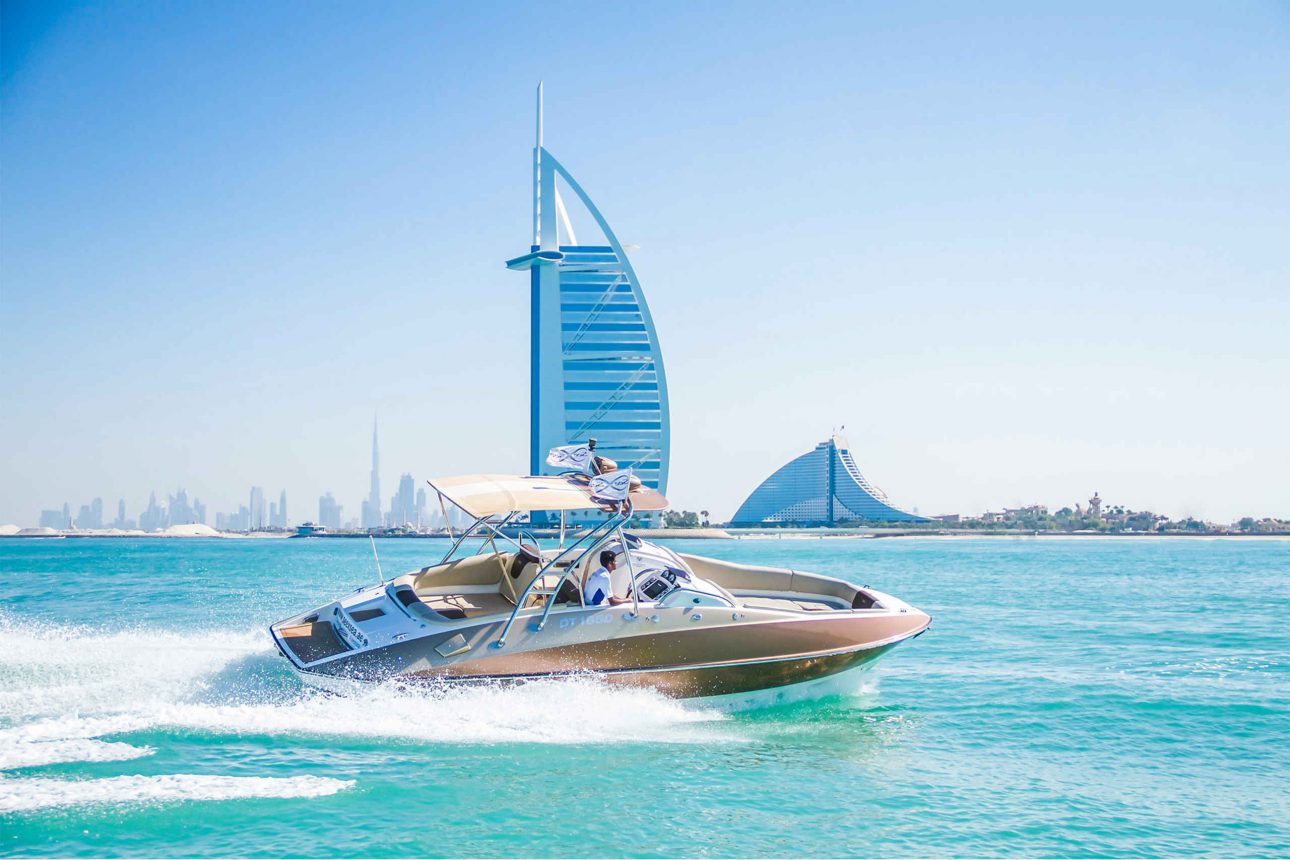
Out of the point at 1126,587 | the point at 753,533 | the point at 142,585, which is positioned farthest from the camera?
the point at 753,533

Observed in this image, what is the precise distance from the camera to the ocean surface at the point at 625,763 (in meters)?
7.36

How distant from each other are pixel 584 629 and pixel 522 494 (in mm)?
1685

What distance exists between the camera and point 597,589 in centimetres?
1066

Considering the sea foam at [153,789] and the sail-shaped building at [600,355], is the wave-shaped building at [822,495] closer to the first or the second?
the sail-shaped building at [600,355]

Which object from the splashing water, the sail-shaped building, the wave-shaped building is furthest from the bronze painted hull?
the wave-shaped building

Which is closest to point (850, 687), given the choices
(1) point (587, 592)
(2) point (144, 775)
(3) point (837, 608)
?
(3) point (837, 608)

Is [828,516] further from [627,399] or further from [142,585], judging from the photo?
[142,585]

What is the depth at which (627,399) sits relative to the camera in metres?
97.5

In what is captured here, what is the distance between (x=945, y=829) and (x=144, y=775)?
6548 millimetres

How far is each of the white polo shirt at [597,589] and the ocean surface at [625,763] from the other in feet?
2.71

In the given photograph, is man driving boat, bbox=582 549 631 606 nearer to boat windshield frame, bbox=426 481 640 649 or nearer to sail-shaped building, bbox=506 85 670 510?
boat windshield frame, bbox=426 481 640 649

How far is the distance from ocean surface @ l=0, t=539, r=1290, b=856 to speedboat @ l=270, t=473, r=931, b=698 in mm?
297

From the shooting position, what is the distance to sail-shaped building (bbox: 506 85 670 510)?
317 feet

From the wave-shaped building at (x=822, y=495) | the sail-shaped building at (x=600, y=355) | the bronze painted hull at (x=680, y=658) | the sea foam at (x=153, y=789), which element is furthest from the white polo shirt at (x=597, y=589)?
the wave-shaped building at (x=822, y=495)
